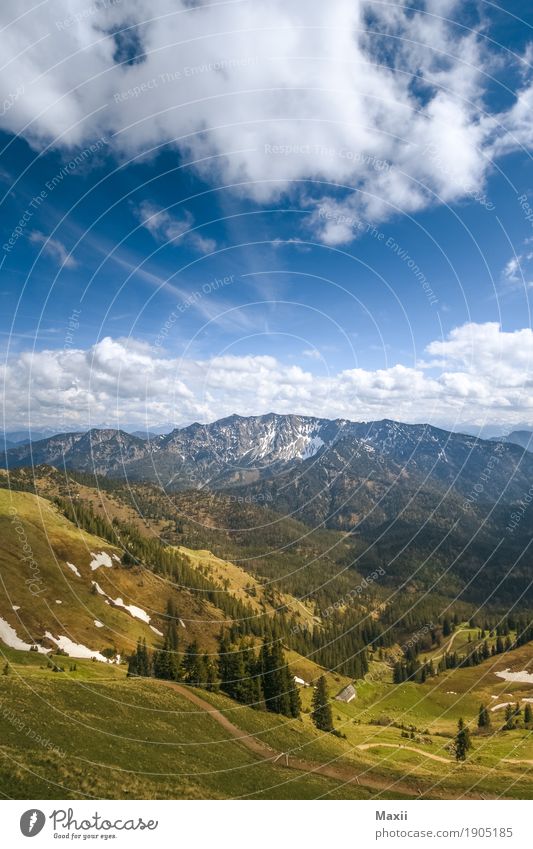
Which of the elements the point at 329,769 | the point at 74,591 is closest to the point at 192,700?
the point at 329,769

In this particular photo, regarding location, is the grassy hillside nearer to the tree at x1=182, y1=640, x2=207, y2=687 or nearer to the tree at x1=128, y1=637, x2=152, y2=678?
the tree at x1=128, y1=637, x2=152, y2=678

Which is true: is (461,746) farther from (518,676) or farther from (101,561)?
(101,561)

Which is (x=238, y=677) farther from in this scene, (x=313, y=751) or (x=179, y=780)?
(x=179, y=780)

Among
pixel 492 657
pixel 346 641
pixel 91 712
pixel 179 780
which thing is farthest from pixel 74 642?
pixel 492 657

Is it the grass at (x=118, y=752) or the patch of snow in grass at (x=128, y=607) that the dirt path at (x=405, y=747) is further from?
the patch of snow in grass at (x=128, y=607)

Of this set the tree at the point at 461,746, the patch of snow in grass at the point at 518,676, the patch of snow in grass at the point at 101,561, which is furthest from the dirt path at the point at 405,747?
the patch of snow in grass at the point at 101,561
